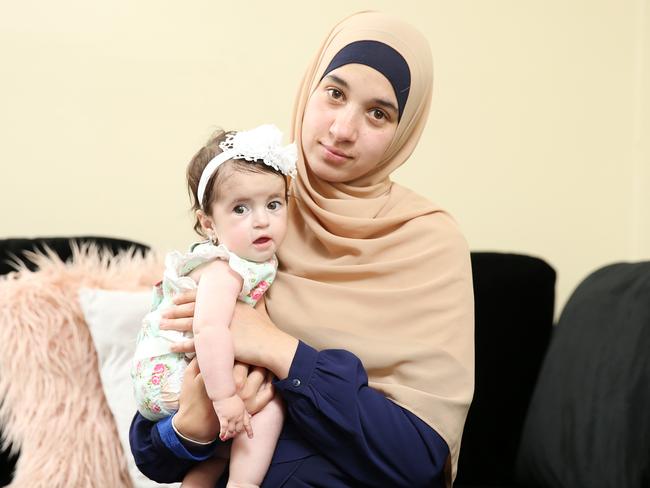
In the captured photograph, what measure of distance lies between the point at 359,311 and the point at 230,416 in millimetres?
333

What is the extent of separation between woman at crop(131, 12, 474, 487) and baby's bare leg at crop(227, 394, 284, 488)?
0.04 m

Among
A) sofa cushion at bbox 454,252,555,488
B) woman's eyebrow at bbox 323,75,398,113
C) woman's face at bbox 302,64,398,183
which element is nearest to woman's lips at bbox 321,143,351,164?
woman's face at bbox 302,64,398,183

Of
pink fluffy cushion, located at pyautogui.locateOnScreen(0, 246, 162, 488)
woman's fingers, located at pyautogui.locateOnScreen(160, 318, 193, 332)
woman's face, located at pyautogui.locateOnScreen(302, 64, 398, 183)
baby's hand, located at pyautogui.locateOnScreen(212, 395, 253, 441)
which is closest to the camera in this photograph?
baby's hand, located at pyautogui.locateOnScreen(212, 395, 253, 441)

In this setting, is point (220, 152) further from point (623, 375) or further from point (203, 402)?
point (623, 375)

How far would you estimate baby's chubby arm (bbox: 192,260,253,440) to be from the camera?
1319mm

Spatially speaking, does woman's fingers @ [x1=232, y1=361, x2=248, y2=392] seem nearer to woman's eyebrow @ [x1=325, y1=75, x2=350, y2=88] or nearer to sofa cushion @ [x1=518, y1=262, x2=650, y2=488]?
woman's eyebrow @ [x1=325, y1=75, x2=350, y2=88]

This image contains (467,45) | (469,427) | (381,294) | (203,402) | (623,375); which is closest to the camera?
(203,402)

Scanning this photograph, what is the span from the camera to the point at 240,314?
1431mm

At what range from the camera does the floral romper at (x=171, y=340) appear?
143 centimetres

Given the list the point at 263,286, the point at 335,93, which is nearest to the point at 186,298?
the point at 263,286

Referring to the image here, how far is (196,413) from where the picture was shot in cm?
138

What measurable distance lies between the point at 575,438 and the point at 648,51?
1631 millimetres

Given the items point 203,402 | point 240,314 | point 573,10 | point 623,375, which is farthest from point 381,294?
point 573,10

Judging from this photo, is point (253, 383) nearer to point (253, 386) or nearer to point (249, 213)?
point (253, 386)
